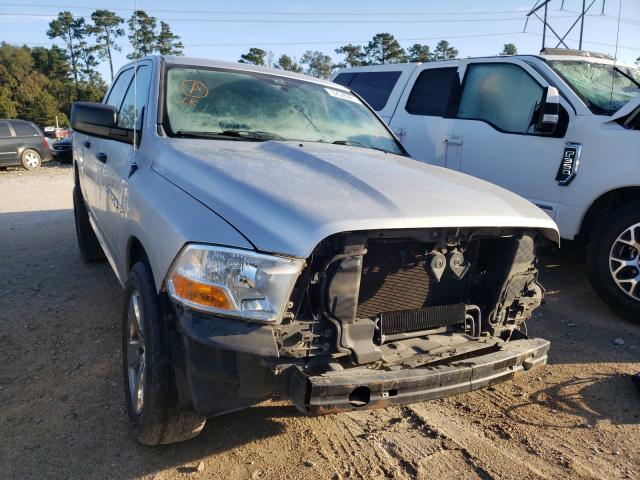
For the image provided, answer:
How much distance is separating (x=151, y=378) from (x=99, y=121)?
178cm

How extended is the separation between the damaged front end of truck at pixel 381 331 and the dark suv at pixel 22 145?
18.9 meters

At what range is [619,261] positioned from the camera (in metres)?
4.23

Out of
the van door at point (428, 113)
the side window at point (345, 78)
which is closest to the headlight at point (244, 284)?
the van door at point (428, 113)

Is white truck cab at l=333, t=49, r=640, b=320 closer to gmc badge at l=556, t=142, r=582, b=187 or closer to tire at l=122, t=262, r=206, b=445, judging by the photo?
gmc badge at l=556, t=142, r=582, b=187

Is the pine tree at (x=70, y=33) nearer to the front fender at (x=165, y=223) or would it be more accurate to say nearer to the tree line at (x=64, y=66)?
the tree line at (x=64, y=66)

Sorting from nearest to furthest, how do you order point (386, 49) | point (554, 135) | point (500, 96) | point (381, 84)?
point (554, 135) → point (500, 96) → point (381, 84) → point (386, 49)

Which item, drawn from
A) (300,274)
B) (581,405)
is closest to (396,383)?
(300,274)

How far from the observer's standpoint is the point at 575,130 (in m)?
4.67

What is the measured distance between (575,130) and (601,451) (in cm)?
302

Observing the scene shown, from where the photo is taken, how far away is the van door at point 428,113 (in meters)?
5.97

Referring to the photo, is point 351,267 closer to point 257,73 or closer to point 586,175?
point 257,73

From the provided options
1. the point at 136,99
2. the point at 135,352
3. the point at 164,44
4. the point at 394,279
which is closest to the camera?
the point at 394,279

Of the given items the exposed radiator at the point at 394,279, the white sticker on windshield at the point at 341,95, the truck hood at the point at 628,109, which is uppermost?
the white sticker on windshield at the point at 341,95

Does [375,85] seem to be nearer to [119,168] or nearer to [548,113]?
[548,113]
